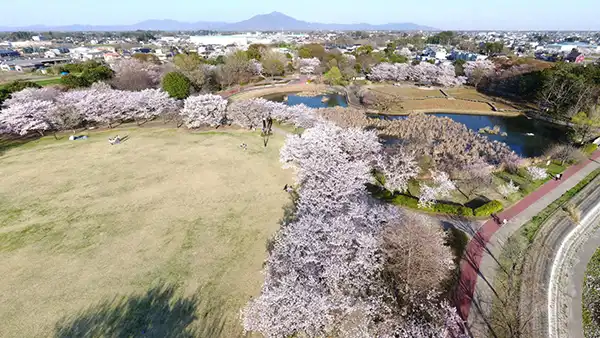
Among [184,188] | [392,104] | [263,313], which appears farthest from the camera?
[392,104]

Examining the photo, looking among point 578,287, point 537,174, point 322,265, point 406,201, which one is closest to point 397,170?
point 406,201

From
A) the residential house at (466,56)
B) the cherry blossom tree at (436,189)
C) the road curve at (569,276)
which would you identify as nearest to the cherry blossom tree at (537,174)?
the road curve at (569,276)

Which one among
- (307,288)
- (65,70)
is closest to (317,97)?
(307,288)

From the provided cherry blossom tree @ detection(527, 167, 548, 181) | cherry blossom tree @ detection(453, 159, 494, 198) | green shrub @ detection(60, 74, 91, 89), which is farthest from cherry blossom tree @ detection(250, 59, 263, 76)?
cherry blossom tree @ detection(527, 167, 548, 181)

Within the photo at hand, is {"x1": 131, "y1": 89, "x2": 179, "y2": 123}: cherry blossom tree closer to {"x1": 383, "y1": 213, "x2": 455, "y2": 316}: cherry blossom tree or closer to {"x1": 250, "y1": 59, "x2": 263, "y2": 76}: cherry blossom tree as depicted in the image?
{"x1": 250, "y1": 59, "x2": 263, "y2": 76}: cherry blossom tree

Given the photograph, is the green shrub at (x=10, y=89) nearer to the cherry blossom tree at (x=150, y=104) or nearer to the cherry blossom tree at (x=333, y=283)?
the cherry blossom tree at (x=150, y=104)

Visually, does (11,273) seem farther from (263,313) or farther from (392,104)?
(392,104)
